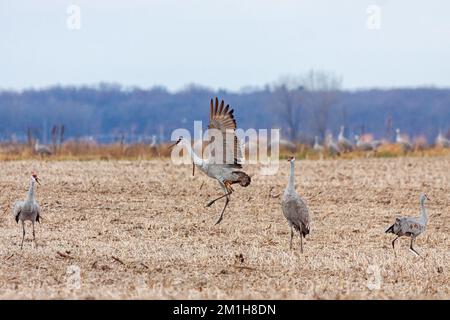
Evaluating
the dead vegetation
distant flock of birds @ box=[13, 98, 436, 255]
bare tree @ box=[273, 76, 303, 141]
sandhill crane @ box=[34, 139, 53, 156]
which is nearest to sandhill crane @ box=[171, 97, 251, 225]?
distant flock of birds @ box=[13, 98, 436, 255]

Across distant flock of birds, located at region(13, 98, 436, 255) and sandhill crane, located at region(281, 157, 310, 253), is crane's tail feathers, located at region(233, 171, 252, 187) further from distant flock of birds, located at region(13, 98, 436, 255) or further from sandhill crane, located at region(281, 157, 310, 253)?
sandhill crane, located at region(281, 157, 310, 253)

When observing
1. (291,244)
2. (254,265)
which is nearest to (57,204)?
(291,244)

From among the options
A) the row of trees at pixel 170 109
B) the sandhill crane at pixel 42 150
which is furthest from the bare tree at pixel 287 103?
the sandhill crane at pixel 42 150

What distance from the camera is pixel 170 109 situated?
123812 mm

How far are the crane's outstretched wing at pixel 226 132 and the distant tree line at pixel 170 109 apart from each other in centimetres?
8616

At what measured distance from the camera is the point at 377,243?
14867 mm

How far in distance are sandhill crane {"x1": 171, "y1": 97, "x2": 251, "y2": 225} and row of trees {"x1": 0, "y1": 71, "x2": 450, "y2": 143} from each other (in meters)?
85.4

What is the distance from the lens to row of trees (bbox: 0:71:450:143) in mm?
114375

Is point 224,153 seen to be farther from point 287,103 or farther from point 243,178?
point 287,103

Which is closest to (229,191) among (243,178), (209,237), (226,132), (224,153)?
(243,178)

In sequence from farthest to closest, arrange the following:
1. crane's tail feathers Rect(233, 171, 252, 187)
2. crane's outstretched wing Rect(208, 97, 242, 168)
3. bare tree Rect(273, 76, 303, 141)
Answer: bare tree Rect(273, 76, 303, 141) < crane's tail feathers Rect(233, 171, 252, 187) < crane's outstretched wing Rect(208, 97, 242, 168)

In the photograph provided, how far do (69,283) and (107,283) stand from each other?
394 mm

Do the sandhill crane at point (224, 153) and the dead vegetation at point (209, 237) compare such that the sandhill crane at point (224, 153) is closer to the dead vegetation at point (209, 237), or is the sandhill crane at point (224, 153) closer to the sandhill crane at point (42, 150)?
the dead vegetation at point (209, 237)
